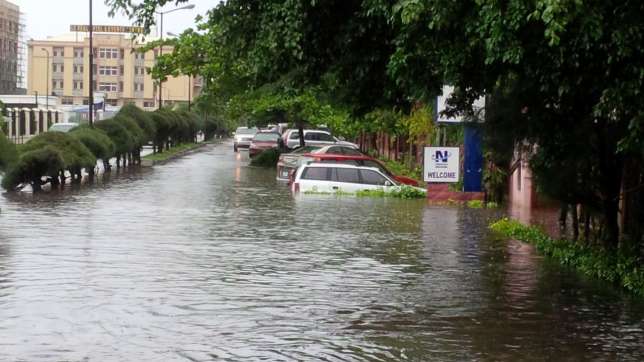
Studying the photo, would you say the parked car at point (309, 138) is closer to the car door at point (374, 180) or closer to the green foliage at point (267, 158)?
the green foliage at point (267, 158)

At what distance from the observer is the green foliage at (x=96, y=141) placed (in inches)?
1468

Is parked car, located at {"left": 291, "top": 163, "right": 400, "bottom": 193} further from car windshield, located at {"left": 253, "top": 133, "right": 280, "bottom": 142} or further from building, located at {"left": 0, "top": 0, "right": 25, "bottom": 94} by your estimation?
building, located at {"left": 0, "top": 0, "right": 25, "bottom": 94}

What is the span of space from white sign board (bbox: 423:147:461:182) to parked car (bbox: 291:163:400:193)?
1.76 m

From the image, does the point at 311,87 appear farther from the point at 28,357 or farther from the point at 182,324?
the point at 28,357

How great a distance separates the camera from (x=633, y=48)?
10.5 meters

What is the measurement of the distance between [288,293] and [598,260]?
183 inches

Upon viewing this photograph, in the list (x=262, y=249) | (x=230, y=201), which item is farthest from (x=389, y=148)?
(x=262, y=249)

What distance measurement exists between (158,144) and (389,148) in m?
12.6

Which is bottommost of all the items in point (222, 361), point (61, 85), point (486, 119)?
point (222, 361)

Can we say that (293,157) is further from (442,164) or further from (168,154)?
(168,154)

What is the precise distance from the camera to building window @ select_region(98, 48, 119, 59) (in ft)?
507

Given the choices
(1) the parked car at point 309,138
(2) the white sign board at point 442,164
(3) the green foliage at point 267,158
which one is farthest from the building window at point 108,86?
(2) the white sign board at point 442,164

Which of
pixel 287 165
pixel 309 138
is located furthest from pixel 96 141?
pixel 309 138

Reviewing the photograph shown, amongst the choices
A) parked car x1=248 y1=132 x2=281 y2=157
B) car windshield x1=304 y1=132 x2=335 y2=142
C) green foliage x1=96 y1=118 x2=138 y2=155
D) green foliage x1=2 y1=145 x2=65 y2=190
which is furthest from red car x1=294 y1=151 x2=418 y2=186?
parked car x1=248 y1=132 x2=281 y2=157
